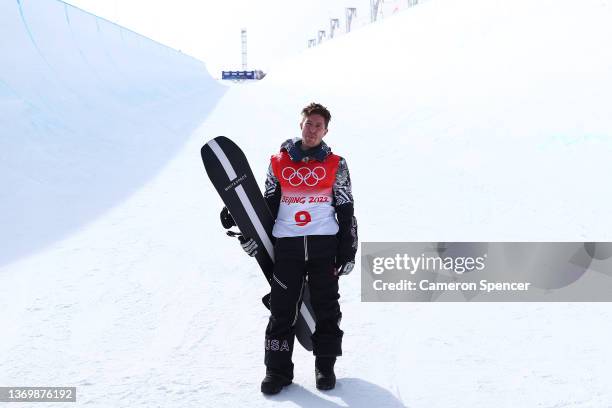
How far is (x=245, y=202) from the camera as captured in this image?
274 centimetres

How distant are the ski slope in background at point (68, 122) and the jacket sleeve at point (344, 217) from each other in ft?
9.80

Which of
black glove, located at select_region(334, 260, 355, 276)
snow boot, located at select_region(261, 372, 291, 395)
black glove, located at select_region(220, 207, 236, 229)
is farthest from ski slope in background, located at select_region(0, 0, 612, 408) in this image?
black glove, located at select_region(220, 207, 236, 229)

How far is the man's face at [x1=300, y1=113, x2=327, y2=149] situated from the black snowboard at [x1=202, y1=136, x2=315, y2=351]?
16.5 inches

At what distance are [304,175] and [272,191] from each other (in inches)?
8.0

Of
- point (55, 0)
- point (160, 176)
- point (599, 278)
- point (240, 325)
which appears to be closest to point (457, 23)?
point (55, 0)

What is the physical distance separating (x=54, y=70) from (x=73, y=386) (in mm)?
10359

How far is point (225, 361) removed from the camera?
2.85 meters

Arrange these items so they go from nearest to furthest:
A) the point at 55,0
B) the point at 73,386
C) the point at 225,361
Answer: the point at 73,386
the point at 225,361
the point at 55,0

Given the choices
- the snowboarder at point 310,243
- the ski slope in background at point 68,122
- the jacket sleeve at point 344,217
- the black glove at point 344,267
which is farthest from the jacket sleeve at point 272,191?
the ski slope in background at point 68,122

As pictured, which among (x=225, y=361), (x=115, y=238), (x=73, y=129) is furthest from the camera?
(x=73, y=129)

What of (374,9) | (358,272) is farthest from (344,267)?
(374,9)

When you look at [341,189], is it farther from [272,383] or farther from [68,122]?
[68,122]

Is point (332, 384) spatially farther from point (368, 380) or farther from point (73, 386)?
point (73, 386)

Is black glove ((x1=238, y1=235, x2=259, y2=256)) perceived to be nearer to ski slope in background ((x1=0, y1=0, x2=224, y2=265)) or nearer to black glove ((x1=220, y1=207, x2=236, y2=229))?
black glove ((x1=220, y1=207, x2=236, y2=229))
